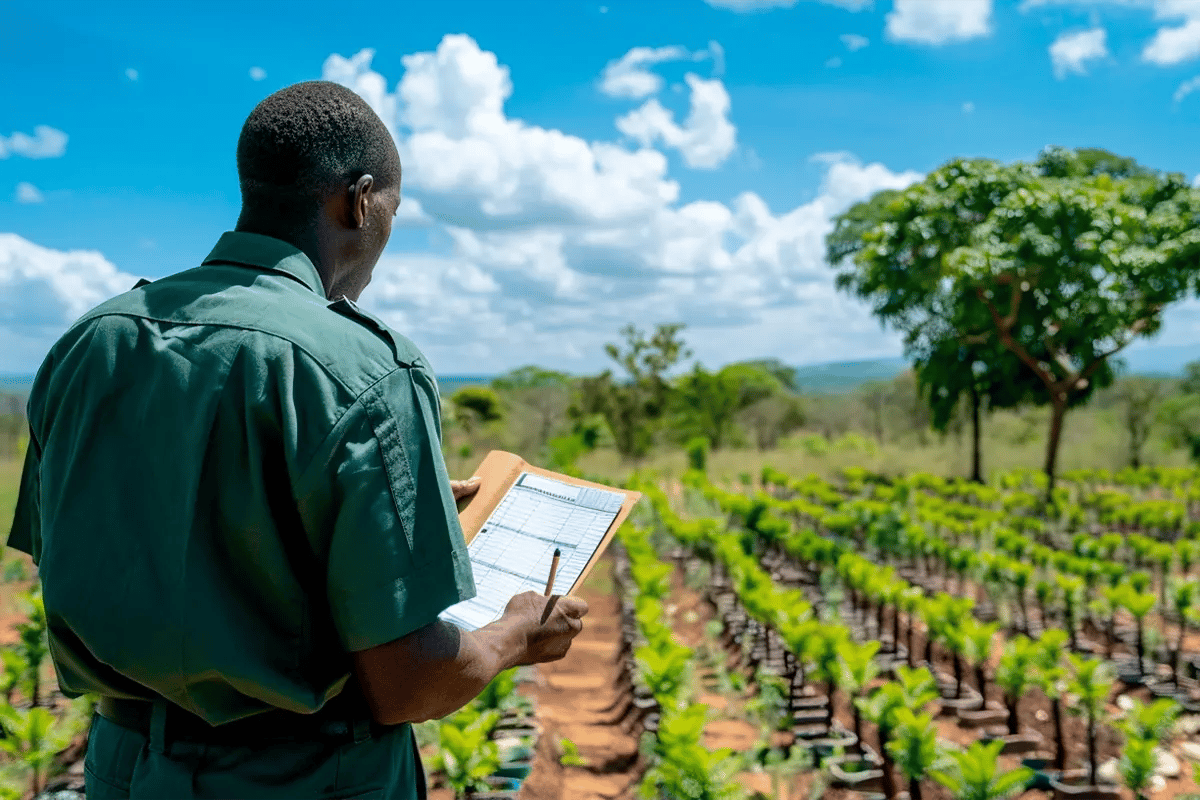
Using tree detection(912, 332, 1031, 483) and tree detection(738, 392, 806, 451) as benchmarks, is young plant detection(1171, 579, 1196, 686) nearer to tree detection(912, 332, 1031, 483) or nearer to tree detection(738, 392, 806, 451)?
tree detection(912, 332, 1031, 483)

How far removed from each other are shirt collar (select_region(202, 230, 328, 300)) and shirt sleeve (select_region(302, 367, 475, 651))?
28cm

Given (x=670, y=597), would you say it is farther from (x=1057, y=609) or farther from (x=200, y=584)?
(x=200, y=584)

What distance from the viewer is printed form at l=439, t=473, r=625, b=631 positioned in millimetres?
1735

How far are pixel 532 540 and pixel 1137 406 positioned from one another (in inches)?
904

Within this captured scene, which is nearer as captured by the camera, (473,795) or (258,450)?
(258,450)

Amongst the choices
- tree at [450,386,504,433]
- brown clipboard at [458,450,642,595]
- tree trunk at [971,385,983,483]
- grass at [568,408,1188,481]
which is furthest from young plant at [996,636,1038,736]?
tree at [450,386,504,433]

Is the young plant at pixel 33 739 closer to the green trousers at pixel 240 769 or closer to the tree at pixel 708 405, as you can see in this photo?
the green trousers at pixel 240 769

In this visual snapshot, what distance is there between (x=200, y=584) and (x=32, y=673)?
4728 millimetres

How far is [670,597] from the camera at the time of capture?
29.2ft

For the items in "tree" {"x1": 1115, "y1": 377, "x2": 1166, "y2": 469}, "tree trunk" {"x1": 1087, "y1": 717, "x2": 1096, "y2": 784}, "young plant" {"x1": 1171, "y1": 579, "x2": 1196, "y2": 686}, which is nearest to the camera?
"tree trunk" {"x1": 1087, "y1": 717, "x2": 1096, "y2": 784}

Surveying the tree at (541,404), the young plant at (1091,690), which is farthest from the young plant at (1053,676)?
the tree at (541,404)

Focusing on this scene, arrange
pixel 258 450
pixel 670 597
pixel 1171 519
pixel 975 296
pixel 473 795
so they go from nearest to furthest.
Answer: pixel 258 450 < pixel 473 795 < pixel 670 597 < pixel 1171 519 < pixel 975 296

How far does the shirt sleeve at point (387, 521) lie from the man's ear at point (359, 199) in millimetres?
351

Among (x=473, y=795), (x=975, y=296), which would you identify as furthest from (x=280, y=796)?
(x=975, y=296)
